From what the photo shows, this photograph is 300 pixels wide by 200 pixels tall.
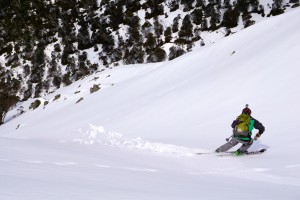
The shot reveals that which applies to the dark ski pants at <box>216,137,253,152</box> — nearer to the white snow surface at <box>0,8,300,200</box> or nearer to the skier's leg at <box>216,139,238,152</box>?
the skier's leg at <box>216,139,238,152</box>

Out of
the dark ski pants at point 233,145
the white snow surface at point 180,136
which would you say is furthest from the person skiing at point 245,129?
the white snow surface at point 180,136

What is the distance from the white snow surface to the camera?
4574 millimetres

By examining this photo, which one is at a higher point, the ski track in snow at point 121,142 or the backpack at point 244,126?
the backpack at point 244,126

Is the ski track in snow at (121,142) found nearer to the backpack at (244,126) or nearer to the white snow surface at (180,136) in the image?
the white snow surface at (180,136)

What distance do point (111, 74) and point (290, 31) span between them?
2007cm

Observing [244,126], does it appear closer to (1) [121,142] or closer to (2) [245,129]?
(2) [245,129]

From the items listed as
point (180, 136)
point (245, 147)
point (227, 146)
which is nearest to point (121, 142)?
point (180, 136)

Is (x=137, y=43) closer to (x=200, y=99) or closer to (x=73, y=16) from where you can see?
(x=73, y=16)

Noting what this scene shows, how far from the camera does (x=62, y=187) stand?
3.76 metres

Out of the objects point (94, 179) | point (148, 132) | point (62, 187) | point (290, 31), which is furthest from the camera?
point (290, 31)

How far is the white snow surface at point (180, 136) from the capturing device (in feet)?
15.0

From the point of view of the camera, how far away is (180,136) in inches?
517

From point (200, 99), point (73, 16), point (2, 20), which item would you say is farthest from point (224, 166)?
point (2, 20)

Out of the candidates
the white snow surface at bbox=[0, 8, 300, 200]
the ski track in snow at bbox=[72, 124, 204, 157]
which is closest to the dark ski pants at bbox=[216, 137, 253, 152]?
the white snow surface at bbox=[0, 8, 300, 200]
